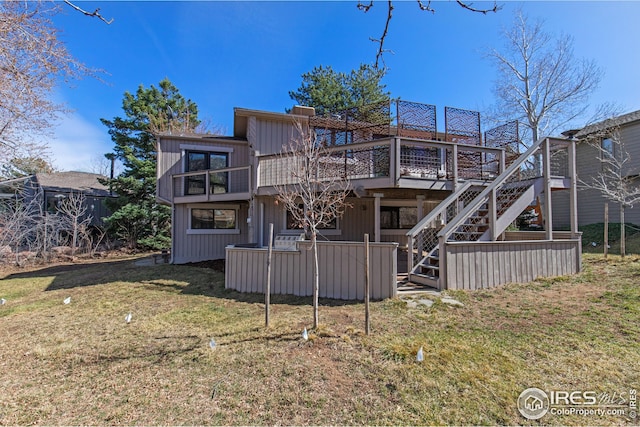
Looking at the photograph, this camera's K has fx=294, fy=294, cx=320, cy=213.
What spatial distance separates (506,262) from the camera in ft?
20.5

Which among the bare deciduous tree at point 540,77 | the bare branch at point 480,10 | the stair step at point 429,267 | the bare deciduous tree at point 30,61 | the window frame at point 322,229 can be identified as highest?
the bare deciduous tree at point 540,77

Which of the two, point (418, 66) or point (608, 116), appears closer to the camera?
point (418, 66)

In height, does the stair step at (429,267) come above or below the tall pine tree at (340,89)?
below

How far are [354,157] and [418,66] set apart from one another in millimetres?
3960

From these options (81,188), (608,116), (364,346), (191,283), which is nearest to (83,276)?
(191,283)

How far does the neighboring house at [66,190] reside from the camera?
63.2 ft

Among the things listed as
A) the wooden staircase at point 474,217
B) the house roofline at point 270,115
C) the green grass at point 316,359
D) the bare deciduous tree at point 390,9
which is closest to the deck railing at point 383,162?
the wooden staircase at point 474,217

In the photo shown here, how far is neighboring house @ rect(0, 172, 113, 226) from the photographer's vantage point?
1925 cm

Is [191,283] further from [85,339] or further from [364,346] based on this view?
[364,346]

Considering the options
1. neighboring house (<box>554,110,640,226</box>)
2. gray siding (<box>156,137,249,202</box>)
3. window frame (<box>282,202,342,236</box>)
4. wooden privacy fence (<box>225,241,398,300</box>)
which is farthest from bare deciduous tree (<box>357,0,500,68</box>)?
neighboring house (<box>554,110,640,226</box>)

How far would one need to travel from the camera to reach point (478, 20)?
358 centimetres

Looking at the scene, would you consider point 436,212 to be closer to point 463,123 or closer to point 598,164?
point 463,123

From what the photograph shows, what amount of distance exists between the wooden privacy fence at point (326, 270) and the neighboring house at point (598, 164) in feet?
44.4

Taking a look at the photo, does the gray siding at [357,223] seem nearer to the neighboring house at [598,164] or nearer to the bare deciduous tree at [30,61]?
the bare deciduous tree at [30,61]
